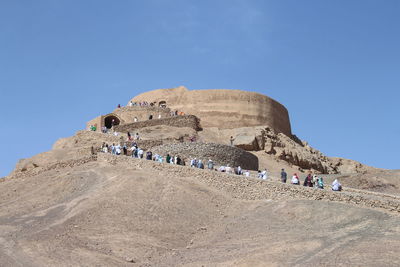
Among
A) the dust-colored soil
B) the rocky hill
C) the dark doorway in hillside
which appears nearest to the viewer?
the dust-colored soil

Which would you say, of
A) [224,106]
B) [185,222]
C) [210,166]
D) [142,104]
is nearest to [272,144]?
[224,106]

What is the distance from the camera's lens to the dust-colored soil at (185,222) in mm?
16016

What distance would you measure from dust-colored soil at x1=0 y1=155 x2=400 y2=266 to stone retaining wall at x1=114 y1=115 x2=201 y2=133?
39.5 feet

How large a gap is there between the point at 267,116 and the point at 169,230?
2512 centimetres

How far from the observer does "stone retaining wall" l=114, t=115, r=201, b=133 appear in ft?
124

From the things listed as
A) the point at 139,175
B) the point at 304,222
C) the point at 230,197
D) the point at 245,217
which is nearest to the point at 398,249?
the point at 304,222

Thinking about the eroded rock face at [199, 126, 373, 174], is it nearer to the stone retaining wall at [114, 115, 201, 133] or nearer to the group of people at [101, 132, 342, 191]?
the stone retaining wall at [114, 115, 201, 133]

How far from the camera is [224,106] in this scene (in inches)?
1668

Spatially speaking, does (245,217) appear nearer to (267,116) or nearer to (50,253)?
(50,253)

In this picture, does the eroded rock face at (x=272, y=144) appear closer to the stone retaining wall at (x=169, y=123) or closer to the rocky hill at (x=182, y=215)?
the stone retaining wall at (x=169, y=123)

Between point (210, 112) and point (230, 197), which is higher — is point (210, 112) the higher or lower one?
the higher one

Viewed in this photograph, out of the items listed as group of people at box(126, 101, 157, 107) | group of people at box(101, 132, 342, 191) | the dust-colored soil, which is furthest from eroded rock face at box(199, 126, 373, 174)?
the dust-colored soil

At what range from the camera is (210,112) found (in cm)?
4203

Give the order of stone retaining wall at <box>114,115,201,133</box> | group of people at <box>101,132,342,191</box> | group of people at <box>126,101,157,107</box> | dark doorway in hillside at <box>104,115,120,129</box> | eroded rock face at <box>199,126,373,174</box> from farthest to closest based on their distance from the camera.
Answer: group of people at <box>126,101,157,107</box>, dark doorway in hillside at <box>104,115,120,129</box>, eroded rock face at <box>199,126,373,174</box>, stone retaining wall at <box>114,115,201,133</box>, group of people at <box>101,132,342,191</box>
